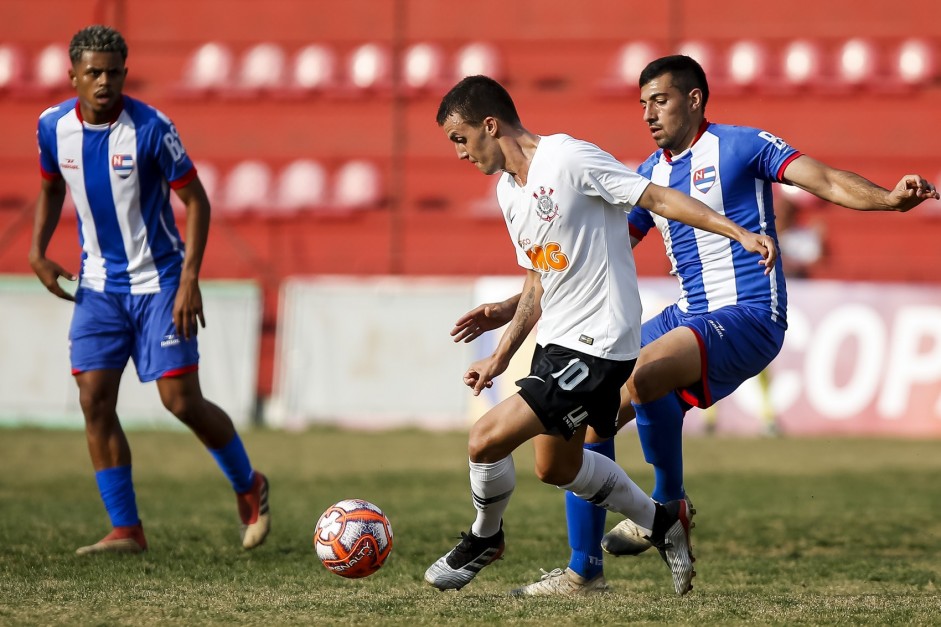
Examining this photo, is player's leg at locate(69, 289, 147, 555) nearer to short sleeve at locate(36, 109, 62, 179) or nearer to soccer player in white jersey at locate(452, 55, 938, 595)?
short sleeve at locate(36, 109, 62, 179)

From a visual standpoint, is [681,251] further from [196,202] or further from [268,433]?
[268,433]

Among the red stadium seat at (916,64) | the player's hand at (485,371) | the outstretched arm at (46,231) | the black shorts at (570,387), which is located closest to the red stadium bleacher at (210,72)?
the red stadium seat at (916,64)

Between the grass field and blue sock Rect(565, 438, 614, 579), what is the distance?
17 centimetres

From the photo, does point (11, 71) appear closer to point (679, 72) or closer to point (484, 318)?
point (679, 72)

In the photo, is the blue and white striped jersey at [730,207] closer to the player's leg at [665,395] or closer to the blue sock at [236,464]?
the player's leg at [665,395]

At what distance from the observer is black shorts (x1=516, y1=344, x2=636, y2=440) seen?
16.9 feet

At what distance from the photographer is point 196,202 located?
665cm

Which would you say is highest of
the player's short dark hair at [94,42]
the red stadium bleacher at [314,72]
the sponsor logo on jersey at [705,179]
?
the red stadium bleacher at [314,72]

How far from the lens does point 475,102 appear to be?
17.1 ft

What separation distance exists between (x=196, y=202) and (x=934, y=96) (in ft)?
45.3

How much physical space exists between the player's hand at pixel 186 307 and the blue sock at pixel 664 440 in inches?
91.4

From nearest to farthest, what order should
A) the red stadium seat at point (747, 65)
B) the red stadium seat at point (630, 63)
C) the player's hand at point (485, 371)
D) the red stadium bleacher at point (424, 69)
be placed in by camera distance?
1. the player's hand at point (485, 371)
2. the red stadium seat at point (747, 65)
3. the red stadium seat at point (630, 63)
4. the red stadium bleacher at point (424, 69)

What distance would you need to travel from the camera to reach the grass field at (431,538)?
5055mm

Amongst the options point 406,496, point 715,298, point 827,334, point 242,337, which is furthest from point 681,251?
point 242,337
